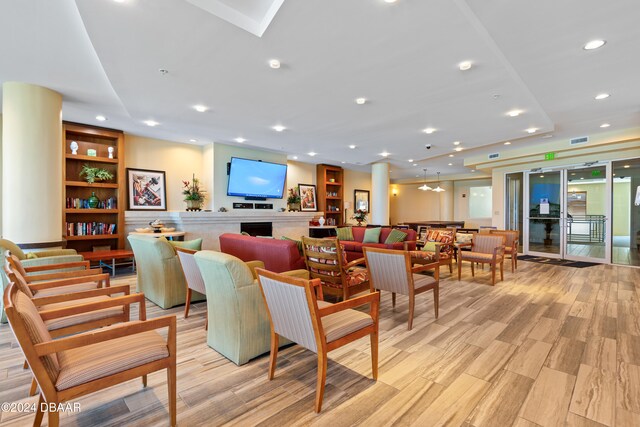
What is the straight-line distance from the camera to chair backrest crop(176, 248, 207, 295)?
2.92 metres

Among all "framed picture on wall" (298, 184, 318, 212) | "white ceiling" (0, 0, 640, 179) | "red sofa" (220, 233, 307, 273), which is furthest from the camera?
"framed picture on wall" (298, 184, 318, 212)

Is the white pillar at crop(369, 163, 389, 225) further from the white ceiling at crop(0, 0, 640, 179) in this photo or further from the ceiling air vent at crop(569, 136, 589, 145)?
the ceiling air vent at crop(569, 136, 589, 145)

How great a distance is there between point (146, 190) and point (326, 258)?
204 inches

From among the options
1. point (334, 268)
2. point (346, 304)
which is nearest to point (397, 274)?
point (334, 268)

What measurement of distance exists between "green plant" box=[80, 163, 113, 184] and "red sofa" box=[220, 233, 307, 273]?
3426 millimetres

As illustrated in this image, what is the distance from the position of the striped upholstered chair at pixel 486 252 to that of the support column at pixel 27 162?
6337 mm

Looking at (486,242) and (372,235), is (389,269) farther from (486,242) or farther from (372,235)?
(372,235)

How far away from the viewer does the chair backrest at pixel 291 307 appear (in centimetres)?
178

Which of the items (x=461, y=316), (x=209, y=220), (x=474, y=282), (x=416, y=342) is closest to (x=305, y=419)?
(x=416, y=342)

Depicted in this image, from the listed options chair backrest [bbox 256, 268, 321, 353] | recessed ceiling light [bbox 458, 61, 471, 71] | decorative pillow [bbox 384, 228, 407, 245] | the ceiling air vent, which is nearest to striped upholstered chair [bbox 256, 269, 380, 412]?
chair backrest [bbox 256, 268, 321, 353]

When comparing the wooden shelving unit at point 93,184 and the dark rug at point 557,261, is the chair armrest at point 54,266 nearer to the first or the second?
the wooden shelving unit at point 93,184

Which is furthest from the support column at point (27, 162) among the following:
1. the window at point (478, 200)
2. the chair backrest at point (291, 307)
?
the window at point (478, 200)

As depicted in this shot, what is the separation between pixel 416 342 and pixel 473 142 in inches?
213

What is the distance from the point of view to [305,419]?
1.76 meters
